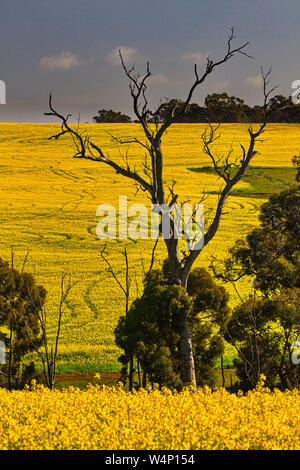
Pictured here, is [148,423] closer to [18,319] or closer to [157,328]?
[157,328]

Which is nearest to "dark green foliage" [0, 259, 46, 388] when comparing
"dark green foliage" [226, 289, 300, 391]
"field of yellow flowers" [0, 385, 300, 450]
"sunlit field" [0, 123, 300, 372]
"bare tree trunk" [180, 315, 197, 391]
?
"sunlit field" [0, 123, 300, 372]

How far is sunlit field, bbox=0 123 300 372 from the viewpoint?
2459cm

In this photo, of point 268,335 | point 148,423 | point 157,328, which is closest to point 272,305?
point 268,335

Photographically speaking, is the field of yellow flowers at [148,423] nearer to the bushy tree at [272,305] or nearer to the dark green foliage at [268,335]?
the bushy tree at [272,305]

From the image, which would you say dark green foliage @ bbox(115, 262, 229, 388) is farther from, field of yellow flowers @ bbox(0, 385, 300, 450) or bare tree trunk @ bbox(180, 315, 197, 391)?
field of yellow flowers @ bbox(0, 385, 300, 450)

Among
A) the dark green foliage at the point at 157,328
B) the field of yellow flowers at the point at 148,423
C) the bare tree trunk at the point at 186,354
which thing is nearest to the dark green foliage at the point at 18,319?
the dark green foliage at the point at 157,328

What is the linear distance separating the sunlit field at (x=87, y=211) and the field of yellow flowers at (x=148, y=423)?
930cm

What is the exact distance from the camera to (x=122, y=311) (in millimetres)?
25641

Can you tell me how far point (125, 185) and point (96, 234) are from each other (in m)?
14.7

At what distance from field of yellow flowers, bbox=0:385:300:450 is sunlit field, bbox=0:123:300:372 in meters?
9.30

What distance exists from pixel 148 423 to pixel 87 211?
34961mm
